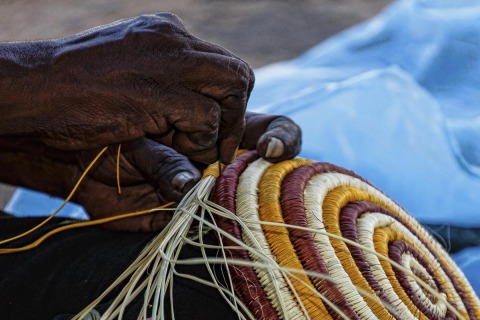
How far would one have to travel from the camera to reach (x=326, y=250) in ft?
2.80

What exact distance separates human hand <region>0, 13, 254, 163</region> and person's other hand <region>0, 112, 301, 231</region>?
0.52 ft

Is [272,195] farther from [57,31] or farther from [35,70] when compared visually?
[57,31]

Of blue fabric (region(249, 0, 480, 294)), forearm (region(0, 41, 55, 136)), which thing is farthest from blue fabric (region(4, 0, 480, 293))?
forearm (region(0, 41, 55, 136))

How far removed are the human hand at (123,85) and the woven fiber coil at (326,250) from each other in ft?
0.36

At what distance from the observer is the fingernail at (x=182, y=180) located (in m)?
1.04

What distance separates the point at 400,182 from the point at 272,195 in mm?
681

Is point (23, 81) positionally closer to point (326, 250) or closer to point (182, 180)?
point (182, 180)

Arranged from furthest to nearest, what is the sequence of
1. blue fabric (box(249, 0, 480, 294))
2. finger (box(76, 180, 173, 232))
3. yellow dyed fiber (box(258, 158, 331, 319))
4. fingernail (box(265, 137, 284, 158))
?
blue fabric (box(249, 0, 480, 294)) → finger (box(76, 180, 173, 232)) → fingernail (box(265, 137, 284, 158)) → yellow dyed fiber (box(258, 158, 331, 319))

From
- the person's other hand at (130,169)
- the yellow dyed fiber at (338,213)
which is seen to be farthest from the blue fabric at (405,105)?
the person's other hand at (130,169)

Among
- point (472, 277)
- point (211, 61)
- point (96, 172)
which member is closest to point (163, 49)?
point (211, 61)

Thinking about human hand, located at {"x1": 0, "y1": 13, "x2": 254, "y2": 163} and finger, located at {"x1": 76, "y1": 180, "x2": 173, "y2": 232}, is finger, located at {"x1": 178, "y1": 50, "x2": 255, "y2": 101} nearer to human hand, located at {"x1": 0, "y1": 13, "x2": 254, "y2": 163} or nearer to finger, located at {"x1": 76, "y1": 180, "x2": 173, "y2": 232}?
human hand, located at {"x1": 0, "y1": 13, "x2": 254, "y2": 163}

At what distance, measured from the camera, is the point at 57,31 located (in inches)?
122

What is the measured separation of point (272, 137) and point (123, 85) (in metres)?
0.26

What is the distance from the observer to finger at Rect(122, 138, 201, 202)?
1.05 meters
